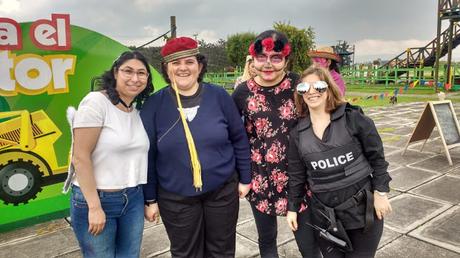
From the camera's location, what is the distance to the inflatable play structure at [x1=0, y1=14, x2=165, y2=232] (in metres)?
3.75

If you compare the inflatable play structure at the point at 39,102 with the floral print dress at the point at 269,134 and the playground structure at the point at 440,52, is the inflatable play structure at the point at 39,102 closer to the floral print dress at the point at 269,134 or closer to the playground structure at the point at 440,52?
the floral print dress at the point at 269,134

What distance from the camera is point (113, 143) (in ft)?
6.82

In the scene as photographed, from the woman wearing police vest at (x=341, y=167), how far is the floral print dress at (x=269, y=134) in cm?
17

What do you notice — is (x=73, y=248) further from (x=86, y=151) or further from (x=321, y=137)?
(x=321, y=137)

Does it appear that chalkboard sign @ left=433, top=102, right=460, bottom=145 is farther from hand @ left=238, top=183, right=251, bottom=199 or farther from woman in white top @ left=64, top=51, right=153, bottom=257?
woman in white top @ left=64, top=51, right=153, bottom=257

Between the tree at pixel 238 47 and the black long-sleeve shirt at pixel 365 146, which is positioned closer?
the black long-sleeve shirt at pixel 365 146

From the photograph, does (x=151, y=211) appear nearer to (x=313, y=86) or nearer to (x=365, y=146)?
(x=313, y=86)

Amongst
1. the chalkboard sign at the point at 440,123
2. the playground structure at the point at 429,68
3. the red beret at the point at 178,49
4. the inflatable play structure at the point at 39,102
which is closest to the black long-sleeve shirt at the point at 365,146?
the red beret at the point at 178,49

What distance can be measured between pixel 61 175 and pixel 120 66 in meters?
2.57

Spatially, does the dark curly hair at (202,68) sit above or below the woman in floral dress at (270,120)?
above

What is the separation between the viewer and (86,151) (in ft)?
6.58

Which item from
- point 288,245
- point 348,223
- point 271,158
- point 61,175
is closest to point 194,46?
point 271,158

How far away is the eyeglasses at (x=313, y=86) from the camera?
87.7 inches

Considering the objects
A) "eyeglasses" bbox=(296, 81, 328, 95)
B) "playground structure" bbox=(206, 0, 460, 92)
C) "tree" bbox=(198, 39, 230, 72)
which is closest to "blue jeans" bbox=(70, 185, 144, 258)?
"eyeglasses" bbox=(296, 81, 328, 95)
